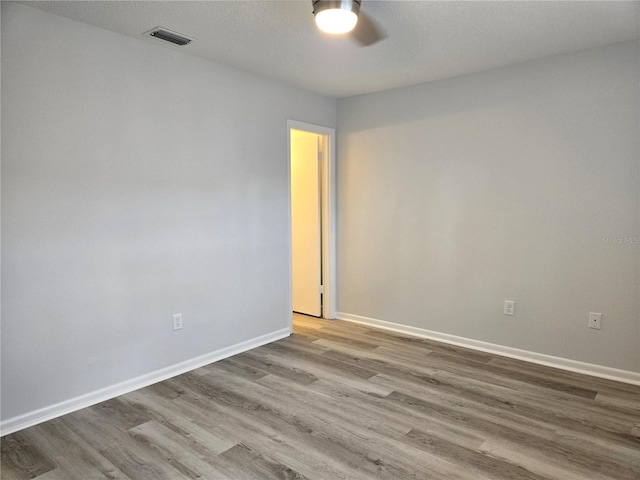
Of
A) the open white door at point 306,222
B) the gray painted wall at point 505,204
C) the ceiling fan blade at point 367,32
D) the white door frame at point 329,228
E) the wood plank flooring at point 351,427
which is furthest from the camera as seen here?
the open white door at point 306,222

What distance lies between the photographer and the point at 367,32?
109 inches

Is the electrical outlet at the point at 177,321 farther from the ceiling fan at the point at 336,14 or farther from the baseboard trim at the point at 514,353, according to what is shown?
the ceiling fan at the point at 336,14

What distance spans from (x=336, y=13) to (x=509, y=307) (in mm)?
2646

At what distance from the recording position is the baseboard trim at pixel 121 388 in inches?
96.7

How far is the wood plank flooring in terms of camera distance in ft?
6.86

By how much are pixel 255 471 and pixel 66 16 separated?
272 centimetres

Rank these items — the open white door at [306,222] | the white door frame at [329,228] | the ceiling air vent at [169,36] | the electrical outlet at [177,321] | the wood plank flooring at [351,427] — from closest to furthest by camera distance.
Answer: the wood plank flooring at [351,427] → the ceiling air vent at [169,36] → the electrical outlet at [177,321] → the white door frame at [329,228] → the open white door at [306,222]

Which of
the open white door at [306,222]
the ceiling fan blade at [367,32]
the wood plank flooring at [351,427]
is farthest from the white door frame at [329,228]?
the ceiling fan blade at [367,32]

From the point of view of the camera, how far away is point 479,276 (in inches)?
147

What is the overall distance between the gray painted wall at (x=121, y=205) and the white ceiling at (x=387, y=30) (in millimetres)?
256

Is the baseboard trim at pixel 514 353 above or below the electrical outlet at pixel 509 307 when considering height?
below

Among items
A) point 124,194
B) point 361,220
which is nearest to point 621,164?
point 361,220

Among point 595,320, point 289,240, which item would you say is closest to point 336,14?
point 289,240

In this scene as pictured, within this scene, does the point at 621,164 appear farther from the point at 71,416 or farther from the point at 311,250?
the point at 71,416
